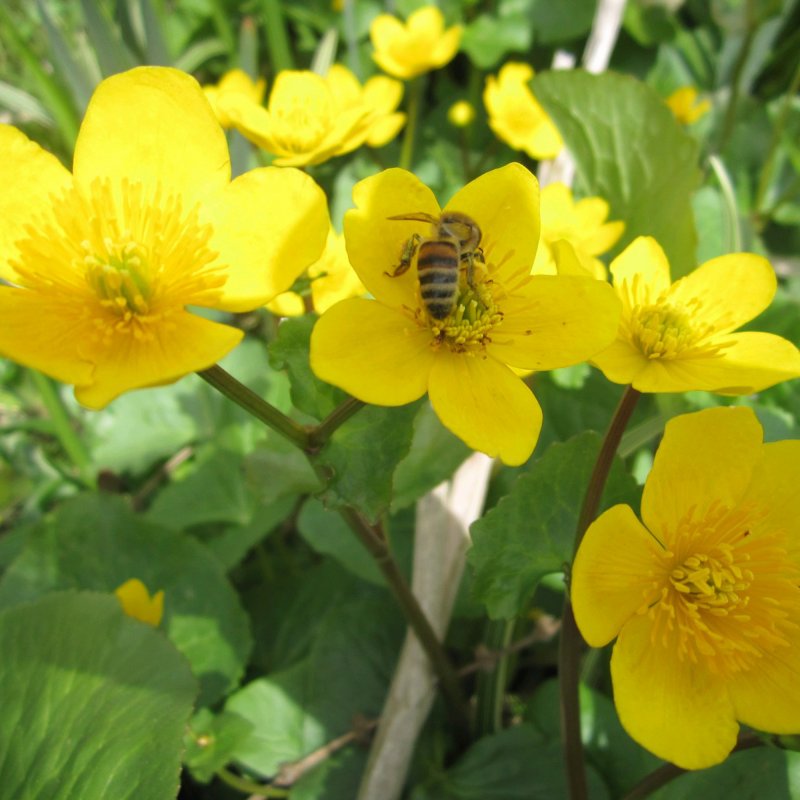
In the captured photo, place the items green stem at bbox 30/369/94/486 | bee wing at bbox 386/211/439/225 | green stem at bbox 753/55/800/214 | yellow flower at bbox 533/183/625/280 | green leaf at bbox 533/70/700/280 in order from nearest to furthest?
bee wing at bbox 386/211/439/225 → yellow flower at bbox 533/183/625/280 → green leaf at bbox 533/70/700/280 → green stem at bbox 30/369/94/486 → green stem at bbox 753/55/800/214

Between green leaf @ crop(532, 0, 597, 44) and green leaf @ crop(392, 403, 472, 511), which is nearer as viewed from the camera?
green leaf @ crop(392, 403, 472, 511)

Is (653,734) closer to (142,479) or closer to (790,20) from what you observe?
(142,479)

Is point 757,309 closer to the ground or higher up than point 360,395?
closer to the ground

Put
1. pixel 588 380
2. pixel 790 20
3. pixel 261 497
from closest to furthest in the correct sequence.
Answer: pixel 261 497 < pixel 588 380 < pixel 790 20

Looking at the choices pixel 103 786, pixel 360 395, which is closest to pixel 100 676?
pixel 103 786

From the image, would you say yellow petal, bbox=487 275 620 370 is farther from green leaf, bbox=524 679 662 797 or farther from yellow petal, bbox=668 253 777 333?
green leaf, bbox=524 679 662 797

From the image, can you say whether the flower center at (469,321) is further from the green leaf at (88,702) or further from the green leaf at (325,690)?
the green leaf at (325,690)

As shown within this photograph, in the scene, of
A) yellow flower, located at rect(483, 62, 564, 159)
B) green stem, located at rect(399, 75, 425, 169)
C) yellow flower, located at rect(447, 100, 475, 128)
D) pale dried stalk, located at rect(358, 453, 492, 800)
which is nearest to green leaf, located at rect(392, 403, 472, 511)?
pale dried stalk, located at rect(358, 453, 492, 800)
